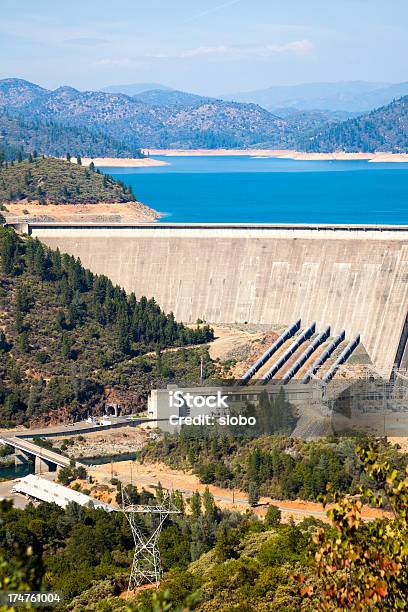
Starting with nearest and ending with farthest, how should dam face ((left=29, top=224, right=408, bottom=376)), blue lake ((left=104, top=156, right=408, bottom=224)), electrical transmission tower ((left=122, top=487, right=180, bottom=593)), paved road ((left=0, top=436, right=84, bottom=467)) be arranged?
electrical transmission tower ((left=122, top=487, right=180, bottom=593))
paved road ((left=0, top=436, right=84, bottom=467))
dam face ((left=29, top=224, right=408, bottom=376))
blue lake ((left=104, top=156, right=408, bottom=224))

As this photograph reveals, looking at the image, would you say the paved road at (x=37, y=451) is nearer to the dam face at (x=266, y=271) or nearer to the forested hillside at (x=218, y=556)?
the forested hillside at (x=218, y=556)

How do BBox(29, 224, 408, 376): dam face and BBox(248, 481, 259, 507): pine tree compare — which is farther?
BBox(29, 224, 408, 376): dam face

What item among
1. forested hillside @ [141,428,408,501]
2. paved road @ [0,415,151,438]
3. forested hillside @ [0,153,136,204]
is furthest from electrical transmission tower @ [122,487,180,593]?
forested hillside @ [0,153,136,204]

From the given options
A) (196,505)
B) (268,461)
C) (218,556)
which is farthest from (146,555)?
(268,461)

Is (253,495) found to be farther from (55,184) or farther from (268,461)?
(55,184)

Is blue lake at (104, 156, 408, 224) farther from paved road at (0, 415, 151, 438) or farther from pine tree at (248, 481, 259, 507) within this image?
pine tree at (248, 481, 259, 507)

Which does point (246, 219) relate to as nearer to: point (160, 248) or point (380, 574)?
point (160, 248)
